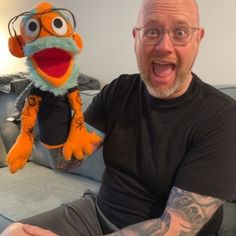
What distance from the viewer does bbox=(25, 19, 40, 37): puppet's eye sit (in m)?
0.99

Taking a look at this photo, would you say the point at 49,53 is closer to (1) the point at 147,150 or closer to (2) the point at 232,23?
(1) the point at 147,150

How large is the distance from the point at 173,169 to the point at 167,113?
0.58ft

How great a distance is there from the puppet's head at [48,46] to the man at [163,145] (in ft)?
0.95

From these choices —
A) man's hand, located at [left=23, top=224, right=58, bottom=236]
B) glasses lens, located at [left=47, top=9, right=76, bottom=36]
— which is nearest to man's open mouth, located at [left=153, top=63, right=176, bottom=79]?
glasses lens, located at [left=47, top=9, right=76, bottom=36]

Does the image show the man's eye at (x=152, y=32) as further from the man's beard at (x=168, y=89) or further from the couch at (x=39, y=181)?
the couch at (x=39, y=181)

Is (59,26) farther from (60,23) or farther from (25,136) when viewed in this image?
(25,136)

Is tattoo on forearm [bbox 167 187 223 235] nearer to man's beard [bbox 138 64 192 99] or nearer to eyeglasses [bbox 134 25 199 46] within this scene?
man's beard [bbox 138 64 192 99]

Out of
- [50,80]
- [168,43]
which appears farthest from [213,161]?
[50,80]

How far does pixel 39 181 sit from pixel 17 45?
4.10 ft

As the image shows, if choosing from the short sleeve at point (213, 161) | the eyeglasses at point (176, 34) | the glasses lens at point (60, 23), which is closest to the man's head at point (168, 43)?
the eyeglasses at point (176, 34)

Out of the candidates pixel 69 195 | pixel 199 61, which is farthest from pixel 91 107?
pixel 199 61

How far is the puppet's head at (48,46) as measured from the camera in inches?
38.9

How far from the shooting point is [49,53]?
3.31ft

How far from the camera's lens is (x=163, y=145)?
120 cm
